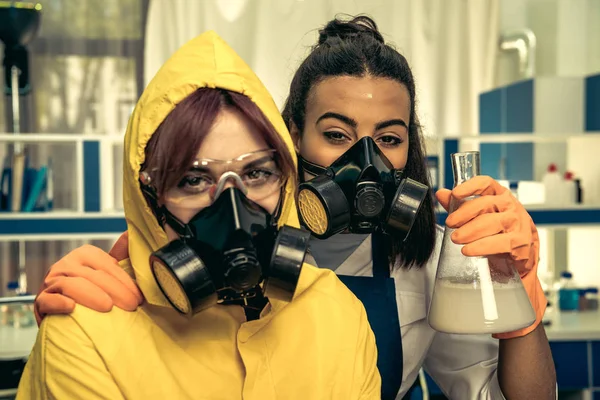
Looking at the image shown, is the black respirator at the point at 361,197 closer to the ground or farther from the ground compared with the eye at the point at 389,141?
closer to the ground

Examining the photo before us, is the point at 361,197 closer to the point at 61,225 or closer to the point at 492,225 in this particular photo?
the point at 492,225

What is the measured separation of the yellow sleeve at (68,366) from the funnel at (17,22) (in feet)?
9.21

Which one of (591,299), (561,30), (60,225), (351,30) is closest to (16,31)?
(60,225)

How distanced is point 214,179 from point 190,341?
0.86 ft

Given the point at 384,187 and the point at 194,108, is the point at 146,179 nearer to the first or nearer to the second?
the point at 194,108

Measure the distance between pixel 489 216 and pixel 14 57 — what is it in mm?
2994

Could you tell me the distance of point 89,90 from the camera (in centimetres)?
457

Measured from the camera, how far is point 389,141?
1303 mm

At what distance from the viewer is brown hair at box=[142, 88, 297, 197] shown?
0.96 m

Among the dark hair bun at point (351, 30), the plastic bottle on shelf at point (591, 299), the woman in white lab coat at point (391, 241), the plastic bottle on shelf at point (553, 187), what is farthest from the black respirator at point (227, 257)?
the plastic bottle on shelf at point (591, 299)

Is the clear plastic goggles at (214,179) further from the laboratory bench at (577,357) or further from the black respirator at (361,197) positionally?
the laboratory bench at (577,357)

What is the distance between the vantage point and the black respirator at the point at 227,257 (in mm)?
928

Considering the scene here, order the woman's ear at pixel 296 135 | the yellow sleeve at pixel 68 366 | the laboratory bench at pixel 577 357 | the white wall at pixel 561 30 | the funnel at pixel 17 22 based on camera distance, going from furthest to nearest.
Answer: the white wall at pixel 561 30 < the funnel at pixel 17 22 < the laboratory bench at pixel 577 357 < the woman's ear at pixel 296 135 < the yellow sleeve at pixel 68 366

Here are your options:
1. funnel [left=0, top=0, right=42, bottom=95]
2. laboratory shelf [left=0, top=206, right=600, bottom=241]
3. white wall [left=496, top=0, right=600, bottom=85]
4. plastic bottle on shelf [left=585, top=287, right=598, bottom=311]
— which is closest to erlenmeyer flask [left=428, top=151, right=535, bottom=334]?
laboratory shelf [left=0, top=206, right=600, bottom=241]
